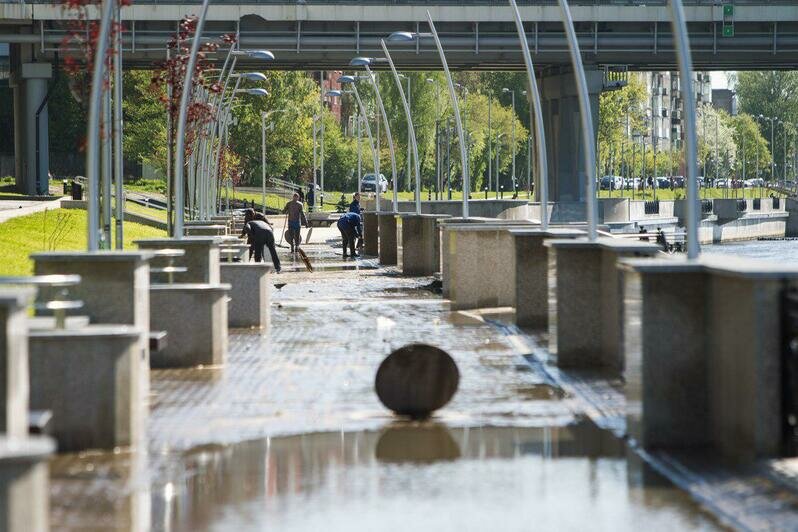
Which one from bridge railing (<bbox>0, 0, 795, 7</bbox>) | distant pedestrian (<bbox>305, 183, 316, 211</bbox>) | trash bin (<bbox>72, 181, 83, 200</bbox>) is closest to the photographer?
trash bin (<bbox>72, 181, 83, 200</bbox>)

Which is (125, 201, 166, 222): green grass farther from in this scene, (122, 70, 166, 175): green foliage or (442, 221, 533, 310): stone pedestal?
(442, 221, 533, 310): stone pedestal

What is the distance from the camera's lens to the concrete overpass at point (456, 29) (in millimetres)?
64750

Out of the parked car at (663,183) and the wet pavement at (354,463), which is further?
the parked car at (663,183)

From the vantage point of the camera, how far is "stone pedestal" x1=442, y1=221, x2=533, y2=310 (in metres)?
28.1

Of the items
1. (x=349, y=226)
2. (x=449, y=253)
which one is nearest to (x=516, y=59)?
(x=349, y=226)

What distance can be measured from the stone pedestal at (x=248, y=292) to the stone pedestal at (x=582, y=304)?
634cm

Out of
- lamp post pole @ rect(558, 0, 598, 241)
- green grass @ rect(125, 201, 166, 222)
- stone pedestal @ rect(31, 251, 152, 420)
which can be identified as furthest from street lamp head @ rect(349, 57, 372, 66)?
stone pedestal @ rect(31, 251, 152, 420)

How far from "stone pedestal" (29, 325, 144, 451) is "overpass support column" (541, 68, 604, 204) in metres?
58.8

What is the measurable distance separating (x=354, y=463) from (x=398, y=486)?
975 mm

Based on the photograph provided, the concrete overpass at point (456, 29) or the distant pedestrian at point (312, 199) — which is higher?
the concrete overpass at point (456, 29)

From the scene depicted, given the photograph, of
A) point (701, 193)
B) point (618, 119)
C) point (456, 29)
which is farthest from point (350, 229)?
point (701, 193)

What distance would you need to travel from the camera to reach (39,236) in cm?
3919

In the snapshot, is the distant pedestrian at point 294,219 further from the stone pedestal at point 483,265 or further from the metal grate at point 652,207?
the metal grate at point 652,207

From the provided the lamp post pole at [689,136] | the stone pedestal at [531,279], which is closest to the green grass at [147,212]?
the stone pedestal at [531,279]
